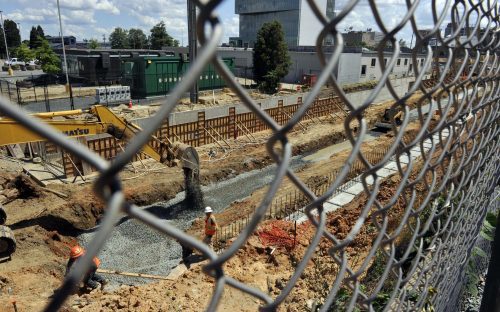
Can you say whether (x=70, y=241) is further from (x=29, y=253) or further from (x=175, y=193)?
(x=175, y=193)

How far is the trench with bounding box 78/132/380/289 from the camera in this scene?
10.5 m

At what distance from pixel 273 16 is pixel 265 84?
37109mm

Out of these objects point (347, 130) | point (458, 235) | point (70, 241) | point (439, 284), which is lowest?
point (70, 241)

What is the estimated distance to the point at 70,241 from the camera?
12.0 m

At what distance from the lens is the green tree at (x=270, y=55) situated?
1350 inches

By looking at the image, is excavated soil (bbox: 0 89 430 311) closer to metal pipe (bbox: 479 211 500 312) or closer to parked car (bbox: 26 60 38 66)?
metal pipe (bbox: 479 211 500 312)

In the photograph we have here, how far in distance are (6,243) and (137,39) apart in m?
67.8

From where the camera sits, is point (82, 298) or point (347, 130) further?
point (82, 298)

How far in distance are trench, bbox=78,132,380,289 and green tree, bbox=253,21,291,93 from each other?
1840 cm

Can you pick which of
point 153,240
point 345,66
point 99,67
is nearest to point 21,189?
point 153,240

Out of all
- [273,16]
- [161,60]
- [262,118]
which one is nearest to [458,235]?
[262,118]

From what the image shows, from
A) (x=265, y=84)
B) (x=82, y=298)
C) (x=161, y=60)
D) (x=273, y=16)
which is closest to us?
(x=82, y=298)

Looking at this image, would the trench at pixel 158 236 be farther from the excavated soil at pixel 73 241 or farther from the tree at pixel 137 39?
the tree at pixel 137 39

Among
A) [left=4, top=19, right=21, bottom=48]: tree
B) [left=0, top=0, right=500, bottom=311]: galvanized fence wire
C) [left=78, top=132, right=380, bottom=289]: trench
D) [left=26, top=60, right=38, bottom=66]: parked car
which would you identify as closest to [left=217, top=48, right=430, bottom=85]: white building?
[left=78, top=132, right=380, bottom=289]: trench
